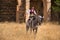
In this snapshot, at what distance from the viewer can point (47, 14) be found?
2258 cm

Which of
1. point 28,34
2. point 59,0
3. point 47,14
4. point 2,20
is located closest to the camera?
point 28,34

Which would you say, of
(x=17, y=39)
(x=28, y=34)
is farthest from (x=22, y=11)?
(x=17, y=39)

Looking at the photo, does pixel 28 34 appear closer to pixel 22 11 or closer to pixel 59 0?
pixel 59 0

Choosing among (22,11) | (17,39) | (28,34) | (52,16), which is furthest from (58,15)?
(17,39)

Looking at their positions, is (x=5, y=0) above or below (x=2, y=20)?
above

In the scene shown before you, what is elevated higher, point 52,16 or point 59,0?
point 59,0

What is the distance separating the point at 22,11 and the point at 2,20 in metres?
2.21

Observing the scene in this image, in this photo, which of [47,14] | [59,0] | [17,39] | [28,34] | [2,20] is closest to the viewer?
[17,39]

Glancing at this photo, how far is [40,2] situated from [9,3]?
306 centimetres

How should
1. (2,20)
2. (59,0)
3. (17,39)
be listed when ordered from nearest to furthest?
1. (17,39)
2. (59,0)
3. (2,20)

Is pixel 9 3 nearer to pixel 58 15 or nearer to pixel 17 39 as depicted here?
pixel 58 15

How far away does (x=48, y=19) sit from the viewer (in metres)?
22.7

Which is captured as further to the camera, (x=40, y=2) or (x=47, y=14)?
(x=40, y=2)

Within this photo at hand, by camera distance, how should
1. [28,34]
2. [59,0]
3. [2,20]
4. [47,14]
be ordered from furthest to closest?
[2,20], [47,14], [59,0], [28,34]
